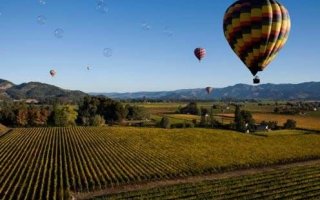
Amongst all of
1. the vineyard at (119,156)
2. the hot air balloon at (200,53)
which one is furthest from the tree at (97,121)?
the hot air balloon at (200,53)

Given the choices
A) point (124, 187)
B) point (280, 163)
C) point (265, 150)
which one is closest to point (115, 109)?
point (265, 150)

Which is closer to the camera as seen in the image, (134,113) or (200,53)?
(200,53)

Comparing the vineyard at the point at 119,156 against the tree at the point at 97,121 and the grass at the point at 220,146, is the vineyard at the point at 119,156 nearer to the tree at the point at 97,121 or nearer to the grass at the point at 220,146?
the grass at the point at 220,146

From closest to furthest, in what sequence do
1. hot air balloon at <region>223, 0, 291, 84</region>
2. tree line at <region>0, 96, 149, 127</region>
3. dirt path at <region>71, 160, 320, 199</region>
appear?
1. hot air balloon at <region>223, 0, 291, 84</region>
2. dirt path at <region>71, 160, 320, 199</region>
3. tree line at <region>0, 96, 149, 127</region>

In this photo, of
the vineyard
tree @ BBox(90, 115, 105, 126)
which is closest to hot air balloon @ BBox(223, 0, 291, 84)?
the vineyard

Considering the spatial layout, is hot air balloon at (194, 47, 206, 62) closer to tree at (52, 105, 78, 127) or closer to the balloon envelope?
the balloon envelope

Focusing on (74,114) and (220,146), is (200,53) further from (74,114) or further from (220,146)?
(74,114)

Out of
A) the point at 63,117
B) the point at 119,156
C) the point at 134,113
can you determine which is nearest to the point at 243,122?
the point at 134,113
